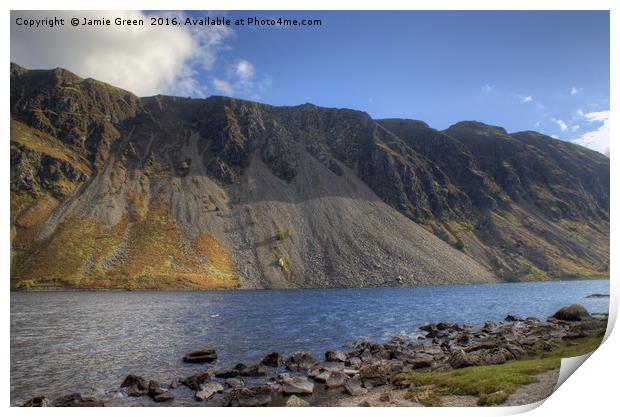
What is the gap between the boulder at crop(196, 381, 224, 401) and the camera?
999 inches

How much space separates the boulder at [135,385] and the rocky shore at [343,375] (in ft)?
0.19

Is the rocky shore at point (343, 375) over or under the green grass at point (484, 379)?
under

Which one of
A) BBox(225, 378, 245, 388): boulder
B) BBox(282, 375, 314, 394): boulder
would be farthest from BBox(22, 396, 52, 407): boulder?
BBox(282, 375, 314, 394): boulder

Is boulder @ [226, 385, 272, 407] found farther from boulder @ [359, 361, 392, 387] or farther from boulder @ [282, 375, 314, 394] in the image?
boulder @ [359, 361, 392, 387]

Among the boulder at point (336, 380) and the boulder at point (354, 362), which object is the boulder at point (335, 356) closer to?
the boulder at point (354, 362)

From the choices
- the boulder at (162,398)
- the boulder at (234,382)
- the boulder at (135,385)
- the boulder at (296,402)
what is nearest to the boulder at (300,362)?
the boulder at (234,382)

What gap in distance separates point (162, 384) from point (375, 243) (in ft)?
384

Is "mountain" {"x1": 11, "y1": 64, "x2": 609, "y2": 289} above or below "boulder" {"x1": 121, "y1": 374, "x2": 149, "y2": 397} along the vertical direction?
above

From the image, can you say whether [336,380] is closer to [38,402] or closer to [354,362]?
[354,362]

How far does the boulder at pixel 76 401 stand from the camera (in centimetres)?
2353

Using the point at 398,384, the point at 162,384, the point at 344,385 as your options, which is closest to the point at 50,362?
the point at 162,384

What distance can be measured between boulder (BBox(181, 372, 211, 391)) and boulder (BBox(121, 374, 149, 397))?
7.91ft

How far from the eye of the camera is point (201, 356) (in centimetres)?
3500

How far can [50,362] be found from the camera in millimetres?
33875
